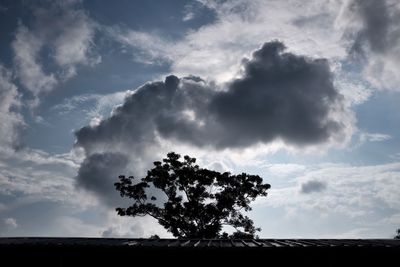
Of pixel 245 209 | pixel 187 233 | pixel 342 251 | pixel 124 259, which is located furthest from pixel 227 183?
pixel 342 251

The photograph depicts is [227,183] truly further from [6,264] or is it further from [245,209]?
[6,264]

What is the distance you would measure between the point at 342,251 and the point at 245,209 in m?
24.8

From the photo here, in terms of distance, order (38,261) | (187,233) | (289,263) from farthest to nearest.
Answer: (187,233) < (38,261) < (289,263)

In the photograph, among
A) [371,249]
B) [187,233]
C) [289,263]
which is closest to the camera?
[371,249]

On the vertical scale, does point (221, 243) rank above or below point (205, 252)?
above

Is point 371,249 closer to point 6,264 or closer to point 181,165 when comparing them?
point 6,264

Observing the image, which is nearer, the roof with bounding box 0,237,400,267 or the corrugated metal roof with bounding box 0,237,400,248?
the roof with bounding box 0,237,400,267

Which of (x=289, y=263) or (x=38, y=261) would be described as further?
(x=38, y=261)

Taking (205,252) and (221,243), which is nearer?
(205,252)

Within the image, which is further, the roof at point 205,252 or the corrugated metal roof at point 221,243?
the corrugated metal roof at point 221,243

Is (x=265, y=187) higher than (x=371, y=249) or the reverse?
higher

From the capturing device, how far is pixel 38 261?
11.3 m

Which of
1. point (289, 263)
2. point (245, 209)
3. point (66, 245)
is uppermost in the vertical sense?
point (245, 209)

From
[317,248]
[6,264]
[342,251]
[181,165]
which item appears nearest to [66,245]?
[6,264]
